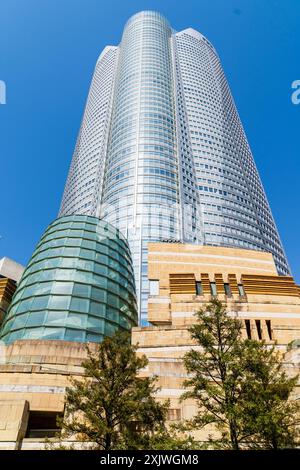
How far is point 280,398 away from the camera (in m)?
15.9

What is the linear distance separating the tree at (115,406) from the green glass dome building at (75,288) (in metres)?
11.7

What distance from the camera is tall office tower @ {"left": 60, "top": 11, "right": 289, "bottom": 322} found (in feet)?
340

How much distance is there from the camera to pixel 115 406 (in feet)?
54.9

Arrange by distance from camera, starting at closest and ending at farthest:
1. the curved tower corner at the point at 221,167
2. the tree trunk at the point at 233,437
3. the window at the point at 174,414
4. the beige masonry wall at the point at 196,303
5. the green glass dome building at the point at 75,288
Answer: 1. the tree trunk at the point at 233,437
2. the window at the point at 174,414
3. the beige masonry wall at the point at 196,303
4. the green glass dome building at the point at 75,288
5. the curved tower corner at the point at 221,167

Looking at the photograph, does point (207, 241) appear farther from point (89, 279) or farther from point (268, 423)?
point (268, 423)

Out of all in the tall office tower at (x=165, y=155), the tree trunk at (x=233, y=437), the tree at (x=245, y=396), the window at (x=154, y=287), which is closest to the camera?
the tree at (x=245, y=396)

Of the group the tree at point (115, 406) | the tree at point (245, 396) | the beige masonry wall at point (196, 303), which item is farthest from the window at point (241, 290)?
the tree at point (115, 406)

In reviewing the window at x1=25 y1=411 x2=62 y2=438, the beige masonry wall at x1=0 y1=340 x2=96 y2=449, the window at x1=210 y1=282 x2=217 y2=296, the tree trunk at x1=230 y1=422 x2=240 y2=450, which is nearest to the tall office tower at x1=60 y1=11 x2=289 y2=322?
the window at x1=210 y1=282 x2=217 y2=296

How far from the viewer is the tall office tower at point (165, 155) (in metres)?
104

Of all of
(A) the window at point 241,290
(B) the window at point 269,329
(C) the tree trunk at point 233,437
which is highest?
(A) the window at point 241,290

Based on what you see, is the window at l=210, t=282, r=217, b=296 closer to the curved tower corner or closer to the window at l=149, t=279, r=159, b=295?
the window at l=149, t=279, r=159, b=295

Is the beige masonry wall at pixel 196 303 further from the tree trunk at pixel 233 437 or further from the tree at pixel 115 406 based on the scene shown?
the tree trunk at pixel 233 437

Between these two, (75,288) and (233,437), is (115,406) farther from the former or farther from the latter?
(75,288)

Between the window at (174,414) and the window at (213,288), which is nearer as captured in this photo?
Result: the window at (174,414)
